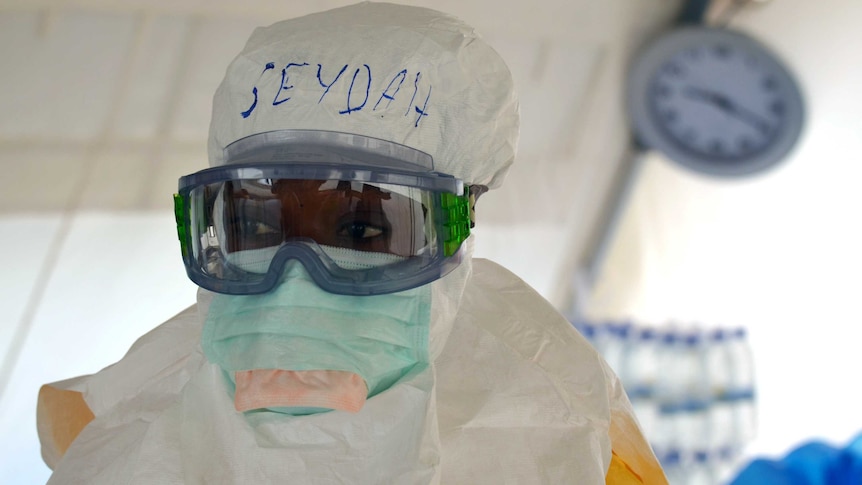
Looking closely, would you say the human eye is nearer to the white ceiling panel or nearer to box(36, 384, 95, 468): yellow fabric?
box(36, 384, 95, 468): yellow fabric

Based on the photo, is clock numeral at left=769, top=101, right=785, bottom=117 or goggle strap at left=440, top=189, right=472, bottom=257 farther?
clock numeral at left=769, top=101, right=785, bottom=117

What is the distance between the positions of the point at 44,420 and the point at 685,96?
6.35 ft

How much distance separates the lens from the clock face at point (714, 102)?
7.57 ft

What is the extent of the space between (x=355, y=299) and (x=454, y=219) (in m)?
0.14

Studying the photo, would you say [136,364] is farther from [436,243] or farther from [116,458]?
[436,243]

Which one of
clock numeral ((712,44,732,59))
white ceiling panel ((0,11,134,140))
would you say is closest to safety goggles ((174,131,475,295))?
white ceiling panel ((0,11,134,140))

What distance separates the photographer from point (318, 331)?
0.81 m

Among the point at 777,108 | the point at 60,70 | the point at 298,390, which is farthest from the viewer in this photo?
the point at 777,108

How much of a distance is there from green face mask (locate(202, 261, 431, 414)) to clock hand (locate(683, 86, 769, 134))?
1.75 meters

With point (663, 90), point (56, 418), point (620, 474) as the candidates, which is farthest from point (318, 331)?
point (663, 90)

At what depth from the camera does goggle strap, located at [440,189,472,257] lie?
87 centimetres

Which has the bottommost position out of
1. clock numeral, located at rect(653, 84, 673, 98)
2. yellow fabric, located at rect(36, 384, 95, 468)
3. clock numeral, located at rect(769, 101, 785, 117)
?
yellow fabric, located at rect(36, 384, 95, 468)

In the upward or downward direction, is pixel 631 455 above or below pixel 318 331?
below

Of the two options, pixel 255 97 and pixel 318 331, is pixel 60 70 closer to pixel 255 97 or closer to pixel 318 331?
pixel 255 97
